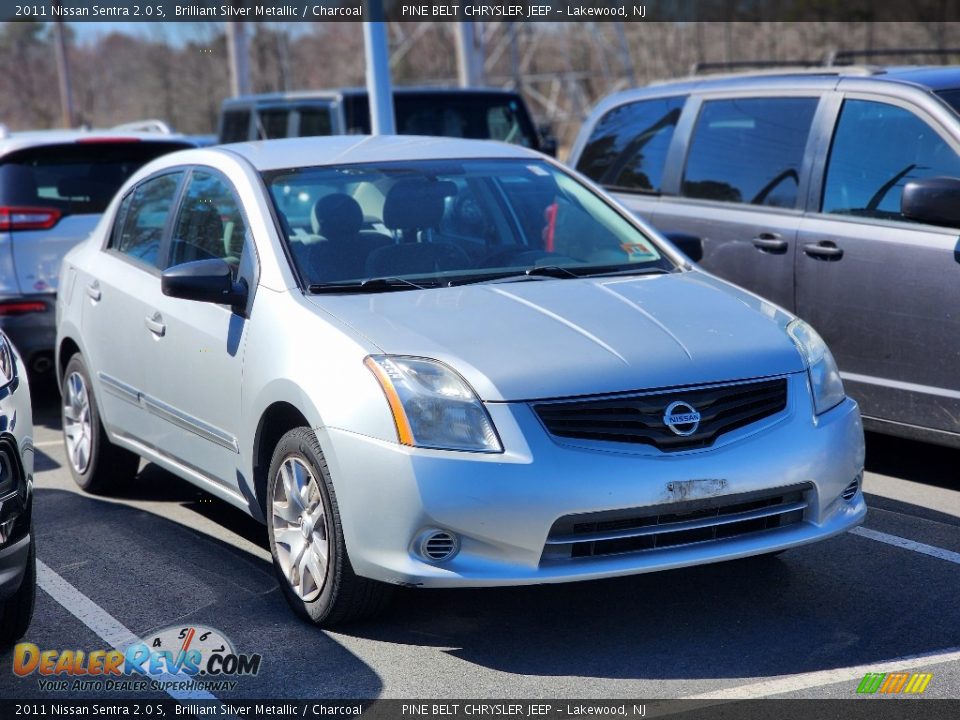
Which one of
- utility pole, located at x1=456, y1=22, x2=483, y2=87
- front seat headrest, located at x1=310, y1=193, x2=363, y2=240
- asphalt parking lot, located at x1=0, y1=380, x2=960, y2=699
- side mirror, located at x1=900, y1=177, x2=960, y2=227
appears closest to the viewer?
asphalt parking lot, located at x1=0, y1=380, x2=960, y2=699

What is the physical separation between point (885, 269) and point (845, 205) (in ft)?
1.63

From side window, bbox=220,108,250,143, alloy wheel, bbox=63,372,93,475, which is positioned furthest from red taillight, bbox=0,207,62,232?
side window, bbox=220,108,250,143

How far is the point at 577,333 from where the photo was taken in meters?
4.33

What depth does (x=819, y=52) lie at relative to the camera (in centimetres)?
3578

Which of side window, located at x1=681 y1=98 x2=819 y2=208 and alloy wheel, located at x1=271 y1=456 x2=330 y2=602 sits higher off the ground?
side window, located at x1=681 y1=98 x2=819 y2=208

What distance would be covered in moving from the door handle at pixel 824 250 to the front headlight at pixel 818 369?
5.61 feet

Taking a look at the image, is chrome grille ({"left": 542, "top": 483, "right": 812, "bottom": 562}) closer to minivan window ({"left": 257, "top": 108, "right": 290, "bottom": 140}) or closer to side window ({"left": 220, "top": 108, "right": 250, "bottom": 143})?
A: minivan window ({"left": 257, "top": 108, "right": 290, "bottom": 140})

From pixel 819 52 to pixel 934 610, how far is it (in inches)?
1318

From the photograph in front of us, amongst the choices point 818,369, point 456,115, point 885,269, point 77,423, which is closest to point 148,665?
point 818,369

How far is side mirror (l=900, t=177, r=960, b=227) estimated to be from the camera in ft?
18.6

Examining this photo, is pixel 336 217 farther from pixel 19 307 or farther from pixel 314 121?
pixel 314 121

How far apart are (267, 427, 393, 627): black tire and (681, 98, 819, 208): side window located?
3.32m

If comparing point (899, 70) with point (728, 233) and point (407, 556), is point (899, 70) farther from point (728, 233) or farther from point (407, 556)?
point (407, 556)

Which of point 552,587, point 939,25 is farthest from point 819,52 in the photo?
point 552,587
